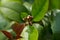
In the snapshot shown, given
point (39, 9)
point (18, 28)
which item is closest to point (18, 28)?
point (18, 28)

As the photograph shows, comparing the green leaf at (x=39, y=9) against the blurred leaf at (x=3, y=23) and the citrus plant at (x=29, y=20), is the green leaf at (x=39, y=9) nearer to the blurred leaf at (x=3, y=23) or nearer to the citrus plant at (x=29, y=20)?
the citrus plant at (x=29, y=20)

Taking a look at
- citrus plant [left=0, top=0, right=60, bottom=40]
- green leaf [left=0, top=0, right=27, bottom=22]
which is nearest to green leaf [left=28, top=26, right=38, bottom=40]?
citrus plant [left=0, top=0, right=60, bottom=40]

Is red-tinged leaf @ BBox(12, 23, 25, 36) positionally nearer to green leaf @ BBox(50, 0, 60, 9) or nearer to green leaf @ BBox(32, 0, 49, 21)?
green leaf @ BBox(32, 0, 49, 21)

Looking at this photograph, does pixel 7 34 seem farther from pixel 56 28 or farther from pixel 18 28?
pixel 56 28

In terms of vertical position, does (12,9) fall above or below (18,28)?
above

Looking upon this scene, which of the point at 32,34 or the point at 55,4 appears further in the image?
the point at 55,4

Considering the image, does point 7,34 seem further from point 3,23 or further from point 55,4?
point 55,4

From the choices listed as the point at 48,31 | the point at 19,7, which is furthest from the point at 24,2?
the point at 48,31
